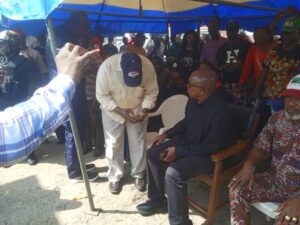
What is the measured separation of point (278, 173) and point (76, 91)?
2.40 m

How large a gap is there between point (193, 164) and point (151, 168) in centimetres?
52

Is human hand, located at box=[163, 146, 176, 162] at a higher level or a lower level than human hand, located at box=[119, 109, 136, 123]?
lower

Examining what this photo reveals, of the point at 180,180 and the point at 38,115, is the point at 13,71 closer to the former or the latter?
the point at 180,180

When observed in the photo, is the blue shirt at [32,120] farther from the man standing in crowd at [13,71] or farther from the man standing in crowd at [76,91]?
the man standing in crowd at [13,71]

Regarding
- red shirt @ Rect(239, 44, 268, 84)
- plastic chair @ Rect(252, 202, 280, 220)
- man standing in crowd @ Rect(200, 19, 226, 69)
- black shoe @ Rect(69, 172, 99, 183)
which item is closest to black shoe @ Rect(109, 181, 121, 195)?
black shoe @ Rect(69, 172, 99, 183)

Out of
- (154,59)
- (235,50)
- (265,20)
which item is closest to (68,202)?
(235,50)

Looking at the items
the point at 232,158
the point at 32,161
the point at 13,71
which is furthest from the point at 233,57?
the point at 32,161

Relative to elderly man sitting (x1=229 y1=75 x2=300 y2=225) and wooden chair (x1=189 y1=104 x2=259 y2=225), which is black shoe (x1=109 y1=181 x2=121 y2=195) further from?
elderly man sitting (x1=229 y1=75 x2=300 y2=225)

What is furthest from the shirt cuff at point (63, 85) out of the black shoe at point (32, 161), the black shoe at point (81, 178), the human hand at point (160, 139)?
the black shoe at point (32, 161)

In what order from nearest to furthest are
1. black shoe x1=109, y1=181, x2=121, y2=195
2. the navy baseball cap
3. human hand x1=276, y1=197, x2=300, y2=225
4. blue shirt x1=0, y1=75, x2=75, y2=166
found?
blue shirt x1=0, y1=75, x2=75, y2=166, human hand x1=276, y1=197, x2=300, y2=225, the navy baseball cap, black shoe x1=109, y1=181, x2=121, y2=195

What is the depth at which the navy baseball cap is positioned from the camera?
3.25 meters

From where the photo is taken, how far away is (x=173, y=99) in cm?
390

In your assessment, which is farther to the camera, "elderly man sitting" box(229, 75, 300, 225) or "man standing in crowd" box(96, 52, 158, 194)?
"man standing in crowd" box(96, 52, 158, 194)

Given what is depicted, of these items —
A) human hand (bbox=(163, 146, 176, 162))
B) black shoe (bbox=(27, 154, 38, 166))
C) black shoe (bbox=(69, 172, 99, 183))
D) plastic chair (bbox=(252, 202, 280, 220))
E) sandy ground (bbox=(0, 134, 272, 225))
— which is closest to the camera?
plastic chair (bbox=(252, 202, 280, 220))
